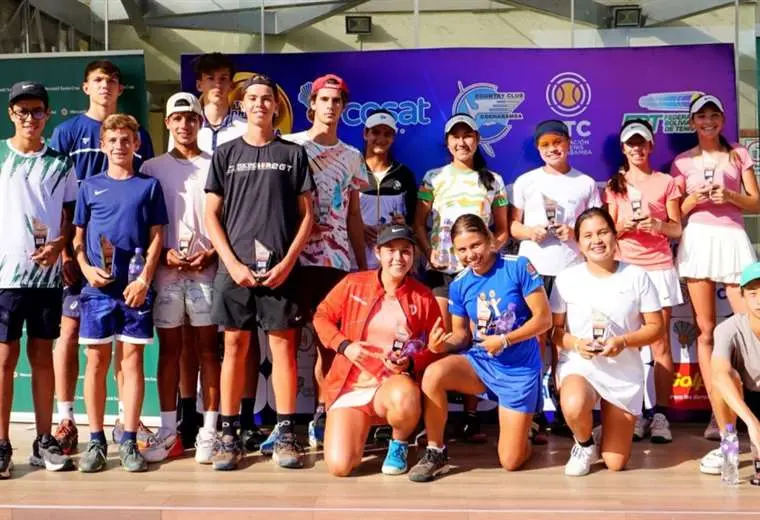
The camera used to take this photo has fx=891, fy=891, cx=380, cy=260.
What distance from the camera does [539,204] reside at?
4.76 meters

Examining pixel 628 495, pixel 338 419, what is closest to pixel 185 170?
pixel 338 419

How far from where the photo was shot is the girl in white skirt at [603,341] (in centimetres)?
406

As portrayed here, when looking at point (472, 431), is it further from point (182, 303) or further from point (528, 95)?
point (528, 95)

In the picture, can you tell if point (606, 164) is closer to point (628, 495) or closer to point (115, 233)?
point (628, 495)

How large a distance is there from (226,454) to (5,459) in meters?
0.99

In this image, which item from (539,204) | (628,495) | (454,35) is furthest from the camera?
(454,35)

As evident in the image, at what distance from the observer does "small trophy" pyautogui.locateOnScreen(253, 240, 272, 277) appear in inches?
162

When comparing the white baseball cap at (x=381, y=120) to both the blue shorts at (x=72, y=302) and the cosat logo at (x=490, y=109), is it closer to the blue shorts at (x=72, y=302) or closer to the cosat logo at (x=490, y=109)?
the cosat logo at (x=490, y=109)

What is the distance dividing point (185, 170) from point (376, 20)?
266cm

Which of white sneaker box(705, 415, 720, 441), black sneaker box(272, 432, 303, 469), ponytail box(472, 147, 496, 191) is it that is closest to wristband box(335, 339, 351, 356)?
black sneaker box(272, 432, 303, 469)

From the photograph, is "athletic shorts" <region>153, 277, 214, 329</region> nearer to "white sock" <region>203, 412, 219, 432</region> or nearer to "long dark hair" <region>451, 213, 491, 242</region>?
"white sock" <region>203, 412, 219, 432</region>

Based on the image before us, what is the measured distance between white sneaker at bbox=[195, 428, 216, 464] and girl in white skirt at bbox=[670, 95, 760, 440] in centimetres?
255

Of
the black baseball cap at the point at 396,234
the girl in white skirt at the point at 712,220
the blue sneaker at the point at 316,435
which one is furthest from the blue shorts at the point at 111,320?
the girl in white skirt at the point at 712,220

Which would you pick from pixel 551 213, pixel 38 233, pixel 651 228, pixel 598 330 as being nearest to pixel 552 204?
pixel 551 213
